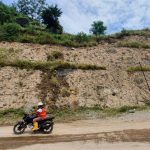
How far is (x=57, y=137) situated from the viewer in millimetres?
18062

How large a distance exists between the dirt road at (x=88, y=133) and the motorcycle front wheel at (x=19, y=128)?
28 cm

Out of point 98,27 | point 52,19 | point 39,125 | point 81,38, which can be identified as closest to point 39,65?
point 81,38

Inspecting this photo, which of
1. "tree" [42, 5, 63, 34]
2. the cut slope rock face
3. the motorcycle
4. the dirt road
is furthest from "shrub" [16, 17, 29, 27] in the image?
the motorcycle

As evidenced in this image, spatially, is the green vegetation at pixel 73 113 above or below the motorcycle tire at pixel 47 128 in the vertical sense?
above

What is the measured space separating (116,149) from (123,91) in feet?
47.7

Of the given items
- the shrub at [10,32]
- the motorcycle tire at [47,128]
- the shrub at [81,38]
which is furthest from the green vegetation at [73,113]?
the shrub at [81,38]

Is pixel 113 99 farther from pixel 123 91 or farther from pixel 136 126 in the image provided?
pixel 136 126

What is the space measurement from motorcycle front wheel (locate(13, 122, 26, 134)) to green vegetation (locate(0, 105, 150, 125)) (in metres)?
3.74

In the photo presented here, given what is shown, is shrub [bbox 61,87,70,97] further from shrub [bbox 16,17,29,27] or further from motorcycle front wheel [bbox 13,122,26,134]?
shrub [bbox 16,17,29,27]

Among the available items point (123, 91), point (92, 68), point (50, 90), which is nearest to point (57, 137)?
point (50, 90)

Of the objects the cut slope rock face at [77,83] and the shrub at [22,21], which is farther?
the shrub at [22,21]

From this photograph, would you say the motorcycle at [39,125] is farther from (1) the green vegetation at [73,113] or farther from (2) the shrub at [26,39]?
(2) the shrub at [26,39]

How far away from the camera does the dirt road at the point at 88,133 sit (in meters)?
16.9

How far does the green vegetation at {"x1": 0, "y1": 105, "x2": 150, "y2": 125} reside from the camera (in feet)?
78.2
